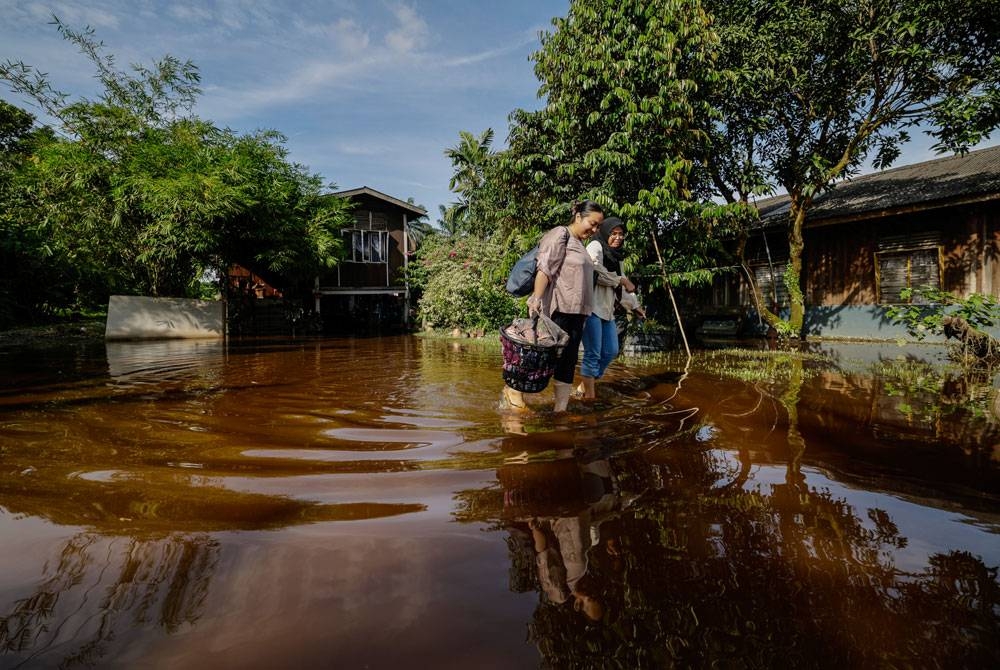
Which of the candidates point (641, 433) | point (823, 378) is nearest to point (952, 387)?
point (823, 378)

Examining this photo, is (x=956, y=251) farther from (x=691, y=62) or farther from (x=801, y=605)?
(x=801, y=605)

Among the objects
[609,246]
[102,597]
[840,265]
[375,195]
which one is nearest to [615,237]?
[609,246]

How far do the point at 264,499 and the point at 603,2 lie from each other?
28.8 ft

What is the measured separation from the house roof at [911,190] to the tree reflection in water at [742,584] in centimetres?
1114

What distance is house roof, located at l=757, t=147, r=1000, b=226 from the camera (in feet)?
31.7

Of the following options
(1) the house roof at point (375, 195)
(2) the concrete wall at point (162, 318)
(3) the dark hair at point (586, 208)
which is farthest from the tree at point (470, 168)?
(3) the dark hair at point (586, 208)

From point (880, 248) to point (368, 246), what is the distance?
53.8 ft

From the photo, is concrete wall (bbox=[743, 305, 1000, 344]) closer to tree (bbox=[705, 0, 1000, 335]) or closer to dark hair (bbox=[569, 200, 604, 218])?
tree (bbox=[705, 0, 1000, 335])

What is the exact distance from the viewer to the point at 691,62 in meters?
7.92

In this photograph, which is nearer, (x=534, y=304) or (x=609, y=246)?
(x=534, y=304)

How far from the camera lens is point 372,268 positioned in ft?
64.7

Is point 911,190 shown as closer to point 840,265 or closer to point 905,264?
point 905,264

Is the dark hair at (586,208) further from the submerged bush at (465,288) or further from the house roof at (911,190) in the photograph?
the house roof at (911,190)

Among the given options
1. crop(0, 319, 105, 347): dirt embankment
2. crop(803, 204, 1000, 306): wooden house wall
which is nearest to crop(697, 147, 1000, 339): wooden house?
crop(803, 204, 1000, 306): wooden house wall
